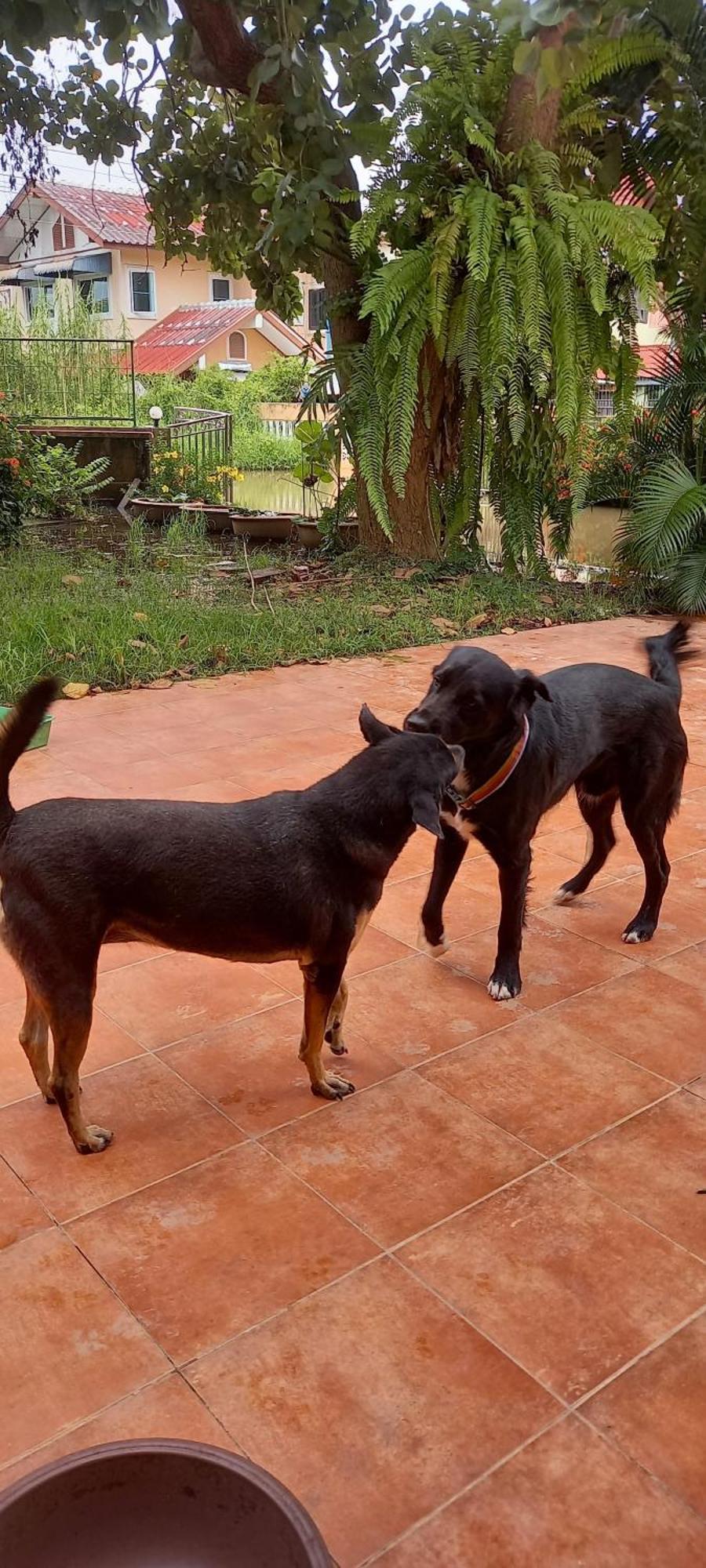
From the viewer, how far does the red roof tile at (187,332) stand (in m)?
27.9

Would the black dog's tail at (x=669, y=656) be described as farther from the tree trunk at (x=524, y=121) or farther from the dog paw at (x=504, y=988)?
the tree trunk at (x=524, y=121)

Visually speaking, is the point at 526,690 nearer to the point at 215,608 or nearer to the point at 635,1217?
the point at 635,1217

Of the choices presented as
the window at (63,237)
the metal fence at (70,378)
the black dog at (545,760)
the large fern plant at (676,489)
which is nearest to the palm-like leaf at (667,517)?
the large fern plant at (676,489)

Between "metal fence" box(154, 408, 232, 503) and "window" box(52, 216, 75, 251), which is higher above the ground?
"window" box(52, 216, 75, 251)

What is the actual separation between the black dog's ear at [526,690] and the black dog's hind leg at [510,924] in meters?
0.42

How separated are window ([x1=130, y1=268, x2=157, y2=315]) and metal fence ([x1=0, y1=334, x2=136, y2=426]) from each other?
1565cm

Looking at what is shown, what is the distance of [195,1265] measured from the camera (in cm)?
204

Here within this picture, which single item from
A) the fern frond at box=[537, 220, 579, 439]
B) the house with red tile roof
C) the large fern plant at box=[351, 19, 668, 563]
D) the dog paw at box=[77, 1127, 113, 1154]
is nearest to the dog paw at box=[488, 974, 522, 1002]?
the dog paw at box=[77, 1127, 113, 1154]

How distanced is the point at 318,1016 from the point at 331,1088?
8.2 inches

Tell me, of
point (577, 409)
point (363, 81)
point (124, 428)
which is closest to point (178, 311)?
point (124, 428)

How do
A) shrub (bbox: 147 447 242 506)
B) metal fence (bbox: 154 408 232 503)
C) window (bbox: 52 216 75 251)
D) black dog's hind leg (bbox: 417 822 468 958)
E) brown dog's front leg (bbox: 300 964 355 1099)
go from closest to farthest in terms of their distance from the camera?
brown dog's front leg (bbox: 300 964 355 1099) → black dog's hind leg (bbox: 417 822 468 958) → shrub (bbox: 147 447 242 506) → metal fence (bbox: 154 408 232 503) → window (bbox: 52 216 75 251)

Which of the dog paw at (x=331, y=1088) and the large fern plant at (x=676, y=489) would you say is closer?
the dog paw at (x=331, y=1088)

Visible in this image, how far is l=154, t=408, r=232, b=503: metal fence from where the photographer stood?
46.7ft

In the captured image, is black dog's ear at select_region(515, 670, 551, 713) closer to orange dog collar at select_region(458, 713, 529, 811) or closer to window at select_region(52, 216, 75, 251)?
orange dog collar at select_region(458, 713, 529, 811)
